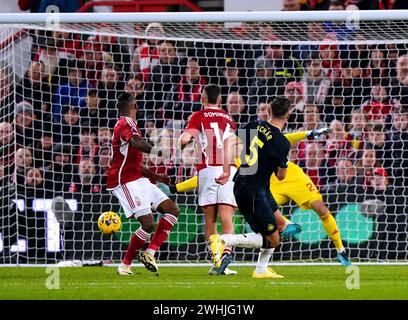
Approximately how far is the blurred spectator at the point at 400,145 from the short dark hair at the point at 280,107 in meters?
4.10

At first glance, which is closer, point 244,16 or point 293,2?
point 244,16

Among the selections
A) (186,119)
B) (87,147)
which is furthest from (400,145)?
(87,147)

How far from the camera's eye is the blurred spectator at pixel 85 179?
15094 mm

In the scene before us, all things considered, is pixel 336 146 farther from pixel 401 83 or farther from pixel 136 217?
pixel 136 217

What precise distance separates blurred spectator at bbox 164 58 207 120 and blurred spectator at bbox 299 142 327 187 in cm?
163

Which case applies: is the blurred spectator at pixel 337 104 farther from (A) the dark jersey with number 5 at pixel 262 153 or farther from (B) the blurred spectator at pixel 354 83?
(A) the dark jersey with number 5 at pixel 262 153

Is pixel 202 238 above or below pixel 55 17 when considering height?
below

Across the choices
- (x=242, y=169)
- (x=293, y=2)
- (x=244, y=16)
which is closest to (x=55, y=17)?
(x=244, y=16)

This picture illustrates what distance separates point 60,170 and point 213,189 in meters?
3.31

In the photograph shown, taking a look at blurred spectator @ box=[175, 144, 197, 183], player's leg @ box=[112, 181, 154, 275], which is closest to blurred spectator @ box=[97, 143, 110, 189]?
blurred spectator @ box=[175, 144, 197, 183]

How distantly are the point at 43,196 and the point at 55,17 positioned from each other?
122 inches

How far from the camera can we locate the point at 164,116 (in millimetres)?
15758

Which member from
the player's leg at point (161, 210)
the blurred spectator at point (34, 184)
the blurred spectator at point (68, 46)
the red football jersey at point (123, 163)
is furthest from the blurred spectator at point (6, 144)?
the player's leg at point (161, 210)

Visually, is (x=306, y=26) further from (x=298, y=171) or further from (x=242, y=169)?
(x=242, y=169)
